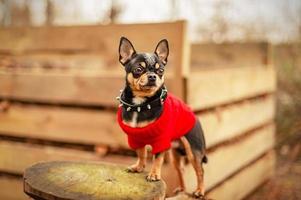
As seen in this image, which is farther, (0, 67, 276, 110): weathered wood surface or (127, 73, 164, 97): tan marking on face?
(0, 67, 276, 110): weathered wood surface

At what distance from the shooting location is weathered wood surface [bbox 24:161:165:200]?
1.29 metres

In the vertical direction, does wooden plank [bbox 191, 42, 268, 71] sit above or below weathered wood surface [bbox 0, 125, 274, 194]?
above

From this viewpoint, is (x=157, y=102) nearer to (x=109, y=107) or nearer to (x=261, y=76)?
(x=109, y=107)

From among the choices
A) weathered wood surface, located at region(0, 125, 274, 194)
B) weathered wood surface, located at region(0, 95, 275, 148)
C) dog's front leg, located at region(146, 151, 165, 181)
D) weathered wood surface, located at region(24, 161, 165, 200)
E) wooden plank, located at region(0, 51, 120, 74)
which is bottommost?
weathered wood surface, located at region(0, 125, 274, 194)

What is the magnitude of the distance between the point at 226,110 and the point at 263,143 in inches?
41.9

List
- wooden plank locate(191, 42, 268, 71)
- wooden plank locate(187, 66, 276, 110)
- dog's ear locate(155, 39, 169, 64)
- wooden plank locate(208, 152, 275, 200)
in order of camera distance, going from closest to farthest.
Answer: dog's ear locate(155, 39, 169, 64)
wooden plank locate(187, 66, 276, 110)
wooden plank locate(208, 152, 275, 200)
wooden plank locate(191, 42, 268, 71)

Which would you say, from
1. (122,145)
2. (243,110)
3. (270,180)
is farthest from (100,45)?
(270,180)

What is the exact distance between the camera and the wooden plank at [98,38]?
88.7 inches

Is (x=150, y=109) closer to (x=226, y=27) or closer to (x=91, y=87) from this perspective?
(x=91, y=87)

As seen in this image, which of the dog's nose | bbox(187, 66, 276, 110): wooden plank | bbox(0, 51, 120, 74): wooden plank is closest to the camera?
the dog's nose

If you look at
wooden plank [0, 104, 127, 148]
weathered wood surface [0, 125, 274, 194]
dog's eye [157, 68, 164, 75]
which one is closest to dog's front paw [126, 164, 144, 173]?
dog's eye [157, 68, 164, 75]

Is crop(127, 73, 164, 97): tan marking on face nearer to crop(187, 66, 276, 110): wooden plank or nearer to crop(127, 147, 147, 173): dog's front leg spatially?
crop(127, 147, 147, 173): dog's front leg

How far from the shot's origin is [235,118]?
307 centimetres

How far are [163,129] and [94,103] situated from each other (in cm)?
119
